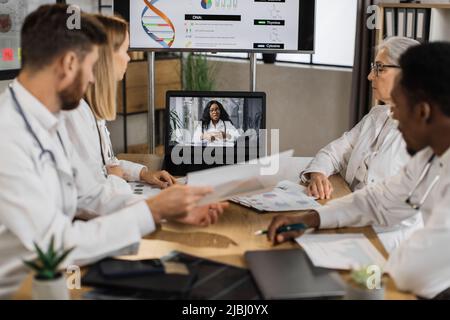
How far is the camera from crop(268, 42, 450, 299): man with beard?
57.1 inches

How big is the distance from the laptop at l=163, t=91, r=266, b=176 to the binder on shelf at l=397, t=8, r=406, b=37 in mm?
1603

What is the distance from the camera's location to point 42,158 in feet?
4.99

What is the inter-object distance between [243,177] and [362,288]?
0.49m

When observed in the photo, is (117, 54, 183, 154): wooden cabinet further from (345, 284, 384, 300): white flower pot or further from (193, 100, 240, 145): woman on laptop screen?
(345, 284, 384, 300): white flower pot

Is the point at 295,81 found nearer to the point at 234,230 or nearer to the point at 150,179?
the point at 150,179

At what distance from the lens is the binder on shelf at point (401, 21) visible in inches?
155

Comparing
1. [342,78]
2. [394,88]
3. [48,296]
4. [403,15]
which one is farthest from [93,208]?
[342,78]

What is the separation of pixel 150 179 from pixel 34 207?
96 centimetres

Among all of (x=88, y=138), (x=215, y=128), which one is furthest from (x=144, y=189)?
(x=215, y=128)

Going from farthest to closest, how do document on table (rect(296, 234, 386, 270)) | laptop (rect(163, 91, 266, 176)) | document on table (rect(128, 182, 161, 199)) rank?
1. laptop (rect(163, 91, 266, 176))
2. document on table (rect(128, 182, 161, 199))
3. document on table (rect(296, 234, 386, 270))

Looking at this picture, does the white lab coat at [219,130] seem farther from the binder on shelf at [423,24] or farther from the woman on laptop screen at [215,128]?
the binder on shelf at [423,24]

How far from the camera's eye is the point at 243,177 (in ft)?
5.48

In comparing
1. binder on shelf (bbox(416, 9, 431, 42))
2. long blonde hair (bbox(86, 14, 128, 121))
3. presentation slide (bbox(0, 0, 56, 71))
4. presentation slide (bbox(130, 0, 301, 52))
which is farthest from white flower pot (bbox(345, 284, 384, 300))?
presentation slide (bbox(0, 0, 56, 71))

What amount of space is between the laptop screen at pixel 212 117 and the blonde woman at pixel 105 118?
36 centimetres
